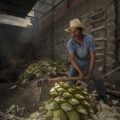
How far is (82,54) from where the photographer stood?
574cm

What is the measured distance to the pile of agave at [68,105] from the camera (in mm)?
2812

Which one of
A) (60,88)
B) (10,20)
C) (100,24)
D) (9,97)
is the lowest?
(9,97)

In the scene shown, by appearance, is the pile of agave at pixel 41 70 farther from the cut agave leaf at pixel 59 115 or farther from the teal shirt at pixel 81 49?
the cut agave leaf at pixel 59 115

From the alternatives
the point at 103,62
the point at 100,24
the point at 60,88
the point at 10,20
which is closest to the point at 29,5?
the point at 10,20

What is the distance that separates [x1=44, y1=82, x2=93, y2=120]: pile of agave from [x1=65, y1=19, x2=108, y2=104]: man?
2.33m

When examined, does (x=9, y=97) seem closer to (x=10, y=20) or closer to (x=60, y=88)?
(x=60, y=88)

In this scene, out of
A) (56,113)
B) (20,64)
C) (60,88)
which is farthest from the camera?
(20,64)

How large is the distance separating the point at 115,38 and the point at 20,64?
8928mm

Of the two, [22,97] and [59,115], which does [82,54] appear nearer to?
[59,115]

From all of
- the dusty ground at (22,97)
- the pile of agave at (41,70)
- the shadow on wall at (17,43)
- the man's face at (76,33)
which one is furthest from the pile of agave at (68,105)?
the shadow on wall at (17,43)

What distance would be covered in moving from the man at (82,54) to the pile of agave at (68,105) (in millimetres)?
2332

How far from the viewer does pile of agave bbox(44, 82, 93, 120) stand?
9.23 ft

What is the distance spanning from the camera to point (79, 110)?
9.36 feet

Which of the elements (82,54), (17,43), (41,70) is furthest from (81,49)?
(17,43)
